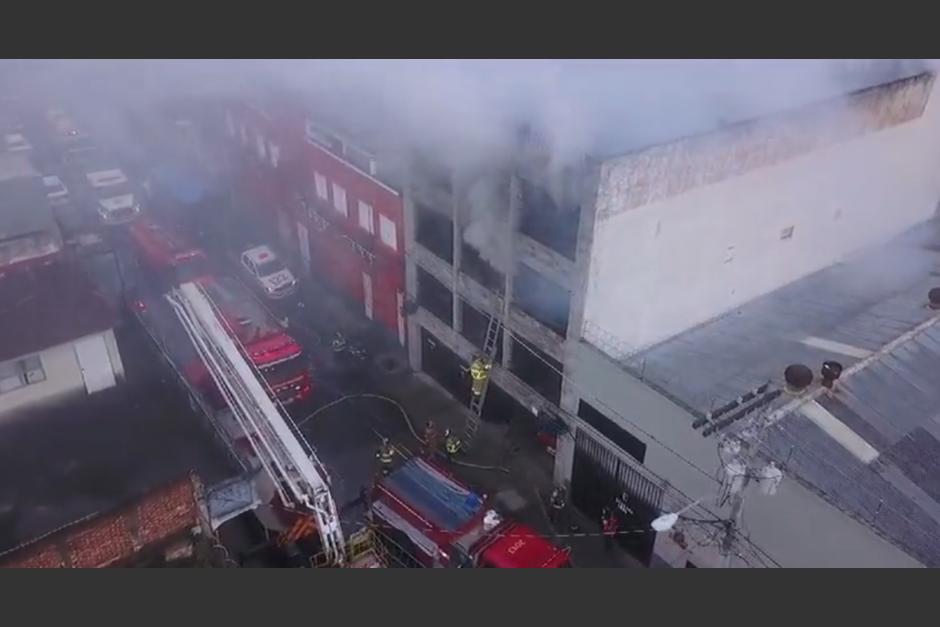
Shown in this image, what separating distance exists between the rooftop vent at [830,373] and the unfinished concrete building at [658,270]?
1023 mm

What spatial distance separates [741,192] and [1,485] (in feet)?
42.4

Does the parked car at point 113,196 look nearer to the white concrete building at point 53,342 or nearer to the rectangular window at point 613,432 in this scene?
the white concrete building at point 53,342

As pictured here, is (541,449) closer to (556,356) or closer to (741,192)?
(556,356)

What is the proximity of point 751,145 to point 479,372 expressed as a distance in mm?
6050

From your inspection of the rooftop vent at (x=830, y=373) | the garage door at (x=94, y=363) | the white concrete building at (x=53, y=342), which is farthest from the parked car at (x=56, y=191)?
the rooftop vent at (x=830, y=373)

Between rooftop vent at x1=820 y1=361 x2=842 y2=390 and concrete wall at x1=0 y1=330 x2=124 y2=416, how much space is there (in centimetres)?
1184

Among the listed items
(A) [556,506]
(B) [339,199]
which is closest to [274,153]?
(B) [339,199]

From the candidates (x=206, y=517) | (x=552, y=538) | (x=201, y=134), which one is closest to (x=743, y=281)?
(x=552, y=538)

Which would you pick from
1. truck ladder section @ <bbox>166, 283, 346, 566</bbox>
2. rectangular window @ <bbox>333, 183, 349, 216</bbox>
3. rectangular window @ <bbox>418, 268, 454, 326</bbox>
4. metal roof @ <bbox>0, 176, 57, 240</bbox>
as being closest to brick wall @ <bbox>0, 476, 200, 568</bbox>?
truck ladder section @ <bbox>166, 283, 346, 566</bbox>

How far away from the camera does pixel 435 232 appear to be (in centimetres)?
1431

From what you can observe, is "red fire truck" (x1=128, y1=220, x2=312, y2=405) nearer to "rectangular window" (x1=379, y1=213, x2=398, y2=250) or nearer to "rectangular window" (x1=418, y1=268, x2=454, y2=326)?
"rectangular window" (x1=418, y1=268, x2=454, y2=326)

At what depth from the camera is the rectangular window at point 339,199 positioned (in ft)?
55.2

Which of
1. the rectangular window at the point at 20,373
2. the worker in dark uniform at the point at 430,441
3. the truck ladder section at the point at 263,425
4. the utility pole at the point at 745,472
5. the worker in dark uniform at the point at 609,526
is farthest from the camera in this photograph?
the worker in dark uniform at the point at 430,441

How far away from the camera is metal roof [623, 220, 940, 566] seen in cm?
905
